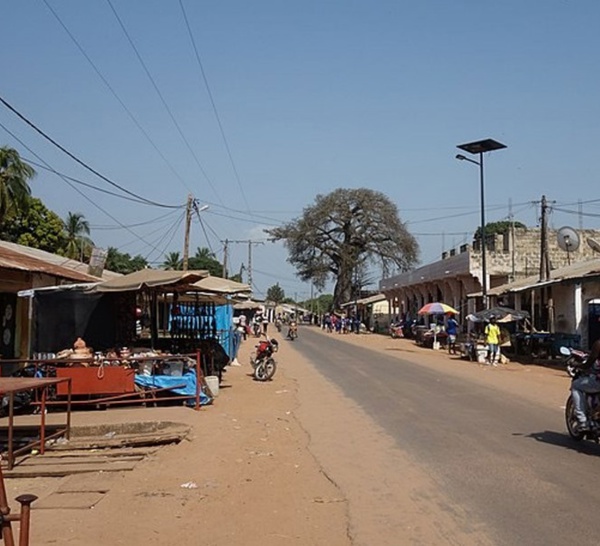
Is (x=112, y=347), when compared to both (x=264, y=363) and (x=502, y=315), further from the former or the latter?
(x=502, y=315)

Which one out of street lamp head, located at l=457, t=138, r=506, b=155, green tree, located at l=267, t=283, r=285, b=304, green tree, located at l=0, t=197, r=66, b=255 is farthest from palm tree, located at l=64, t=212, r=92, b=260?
green tree, located at l=267, t=283, r=285, b=304

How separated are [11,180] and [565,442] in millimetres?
27736

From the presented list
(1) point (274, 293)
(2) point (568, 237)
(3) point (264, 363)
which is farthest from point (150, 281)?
(1) point (274, 293)

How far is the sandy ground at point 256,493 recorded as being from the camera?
6266 millimetres

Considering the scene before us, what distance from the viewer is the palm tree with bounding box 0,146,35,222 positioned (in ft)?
105

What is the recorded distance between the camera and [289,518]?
6.75 m

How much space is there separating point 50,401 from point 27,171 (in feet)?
71.8

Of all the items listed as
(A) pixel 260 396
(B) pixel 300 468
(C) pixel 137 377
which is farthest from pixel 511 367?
(B) pixel 300 468

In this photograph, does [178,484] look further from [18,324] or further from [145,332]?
[145,332]

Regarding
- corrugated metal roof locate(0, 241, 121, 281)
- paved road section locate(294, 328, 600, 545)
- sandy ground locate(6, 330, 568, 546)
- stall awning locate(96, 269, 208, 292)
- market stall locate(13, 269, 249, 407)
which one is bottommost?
sandy ground locate(6, 330, 568, 546)

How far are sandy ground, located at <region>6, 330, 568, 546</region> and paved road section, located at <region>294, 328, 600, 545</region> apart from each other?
9.6 inches

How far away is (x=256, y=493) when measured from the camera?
775 cm

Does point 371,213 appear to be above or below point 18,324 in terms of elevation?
above

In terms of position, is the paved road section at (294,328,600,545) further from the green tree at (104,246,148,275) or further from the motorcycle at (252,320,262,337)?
the green tree at (104,246,148,275)
